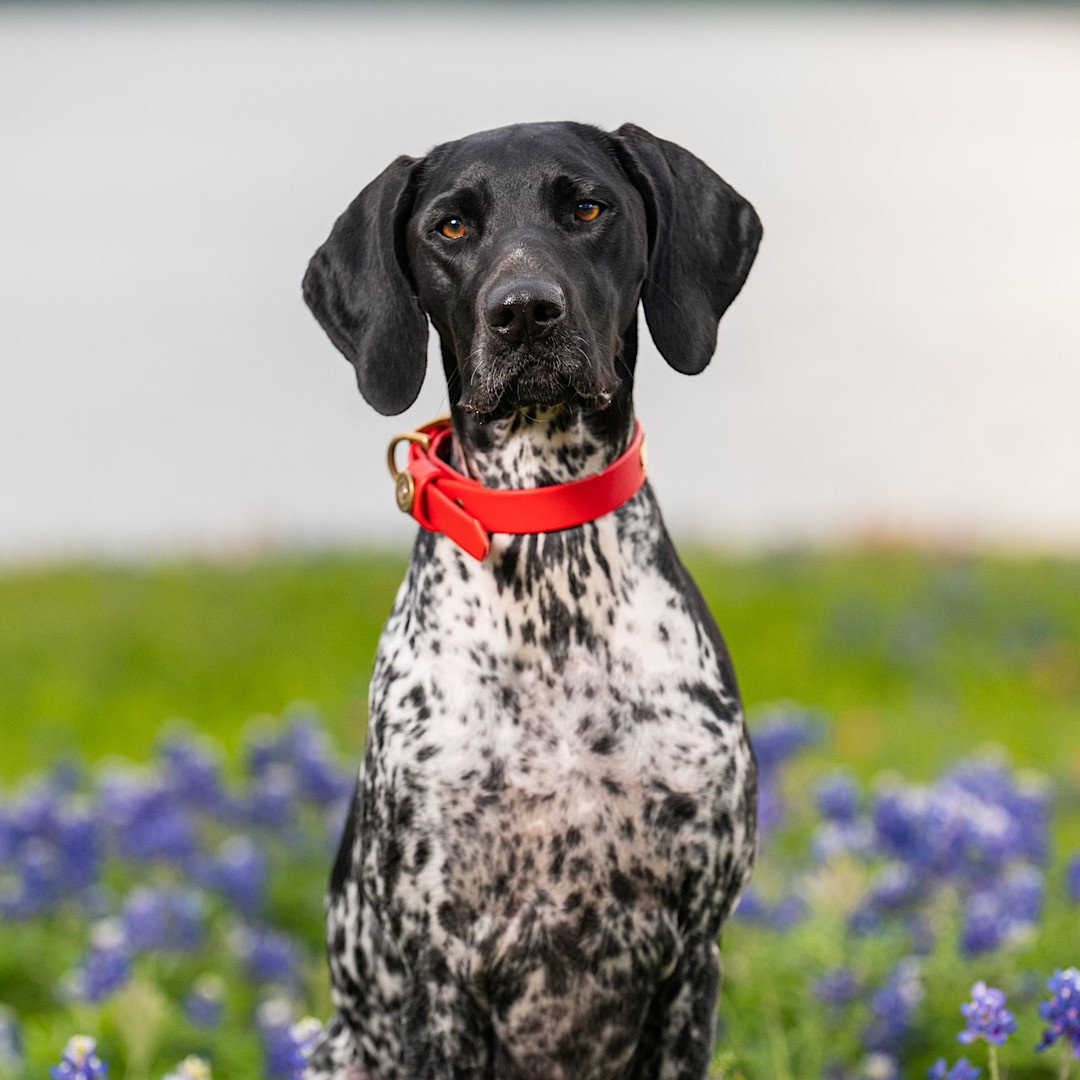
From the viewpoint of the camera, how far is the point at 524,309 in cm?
309

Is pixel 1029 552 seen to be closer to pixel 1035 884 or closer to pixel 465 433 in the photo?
pixel 1035 884

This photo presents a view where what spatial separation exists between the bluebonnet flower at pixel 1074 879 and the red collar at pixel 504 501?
7.74 feet

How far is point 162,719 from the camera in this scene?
7.95 metres

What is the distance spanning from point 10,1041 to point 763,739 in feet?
8.38

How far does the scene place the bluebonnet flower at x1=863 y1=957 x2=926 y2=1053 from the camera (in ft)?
13.6

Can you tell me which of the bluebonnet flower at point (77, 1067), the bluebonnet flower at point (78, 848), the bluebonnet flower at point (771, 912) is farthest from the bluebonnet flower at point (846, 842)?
the bluebonnet flower at point (78, 848)

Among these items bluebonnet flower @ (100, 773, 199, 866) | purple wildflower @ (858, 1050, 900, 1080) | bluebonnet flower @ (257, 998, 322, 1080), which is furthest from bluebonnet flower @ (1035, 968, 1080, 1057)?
bluebonnet flower @ (100, 773, 199, 866)

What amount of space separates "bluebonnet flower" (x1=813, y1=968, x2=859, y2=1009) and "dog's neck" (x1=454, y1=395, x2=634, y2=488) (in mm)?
1639

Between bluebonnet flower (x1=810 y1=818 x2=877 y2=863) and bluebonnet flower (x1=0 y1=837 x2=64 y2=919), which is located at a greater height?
bluebonnet flower (x1=810 y1=818 x2=877 y2=863)

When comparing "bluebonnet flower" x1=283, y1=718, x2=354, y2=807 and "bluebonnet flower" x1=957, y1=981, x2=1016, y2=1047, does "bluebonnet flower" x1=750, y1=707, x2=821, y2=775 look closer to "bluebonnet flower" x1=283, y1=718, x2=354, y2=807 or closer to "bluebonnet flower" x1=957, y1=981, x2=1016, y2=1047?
"bluebonnet flower" x1=283, y1=718, x2=354, y2=807

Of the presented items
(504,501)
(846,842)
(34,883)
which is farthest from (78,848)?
(504,501)

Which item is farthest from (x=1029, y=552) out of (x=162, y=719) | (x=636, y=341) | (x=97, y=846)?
(x=636, y=341)

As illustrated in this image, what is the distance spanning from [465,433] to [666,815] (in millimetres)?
919

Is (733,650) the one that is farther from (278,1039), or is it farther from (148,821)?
(278,1039)
